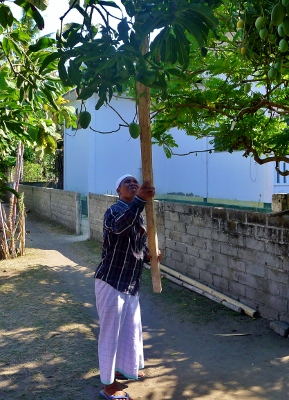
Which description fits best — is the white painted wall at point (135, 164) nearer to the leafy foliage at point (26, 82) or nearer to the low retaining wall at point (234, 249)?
the low retaining wall at point (234, 249)

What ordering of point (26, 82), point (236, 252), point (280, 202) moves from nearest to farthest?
point (26, 82)
point (280, 202)
point (236, 252)

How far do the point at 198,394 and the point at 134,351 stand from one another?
64cm

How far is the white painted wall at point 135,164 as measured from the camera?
14.8m

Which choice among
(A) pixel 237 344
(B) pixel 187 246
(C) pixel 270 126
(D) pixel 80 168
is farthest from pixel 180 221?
(D) pixel 80 168

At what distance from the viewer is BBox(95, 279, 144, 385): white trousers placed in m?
3.74

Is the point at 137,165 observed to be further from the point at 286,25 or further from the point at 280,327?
the point at 286,25

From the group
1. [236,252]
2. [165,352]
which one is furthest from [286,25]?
[236,252]

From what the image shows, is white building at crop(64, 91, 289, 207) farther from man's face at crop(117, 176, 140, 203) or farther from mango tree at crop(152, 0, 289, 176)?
man's face at crop(117, 176, 140, 203)

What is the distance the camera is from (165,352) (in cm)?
492

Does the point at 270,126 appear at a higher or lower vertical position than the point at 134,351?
higher

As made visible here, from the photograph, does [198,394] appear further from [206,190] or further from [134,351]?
[206,190]

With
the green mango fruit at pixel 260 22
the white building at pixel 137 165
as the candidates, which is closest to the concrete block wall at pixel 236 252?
Result: the green mango fruit at pixel 260 22

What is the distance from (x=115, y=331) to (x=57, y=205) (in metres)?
12.0

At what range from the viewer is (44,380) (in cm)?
426
